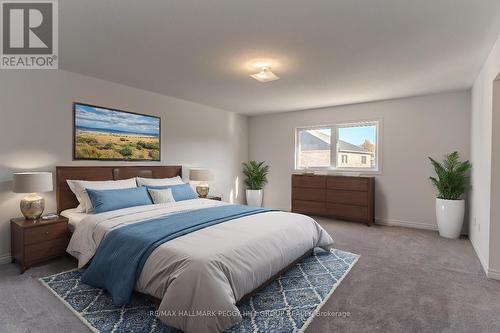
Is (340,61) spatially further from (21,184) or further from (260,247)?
(21,184)

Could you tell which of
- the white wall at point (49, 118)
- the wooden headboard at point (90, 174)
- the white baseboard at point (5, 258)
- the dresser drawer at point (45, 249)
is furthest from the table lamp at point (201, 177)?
the white baseboard at point (5, 258)

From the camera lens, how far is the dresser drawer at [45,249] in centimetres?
282

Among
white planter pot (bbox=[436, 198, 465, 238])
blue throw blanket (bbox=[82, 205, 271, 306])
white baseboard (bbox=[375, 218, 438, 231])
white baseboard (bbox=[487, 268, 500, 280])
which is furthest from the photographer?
white baseboard (bbox=[375, 218, 438, 231])

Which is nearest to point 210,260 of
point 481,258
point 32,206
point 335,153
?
point 32,206

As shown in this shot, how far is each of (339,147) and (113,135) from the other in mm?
4374

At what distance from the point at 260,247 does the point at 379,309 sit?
1.10m

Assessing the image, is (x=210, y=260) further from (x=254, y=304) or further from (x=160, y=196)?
(x=160, y=196)

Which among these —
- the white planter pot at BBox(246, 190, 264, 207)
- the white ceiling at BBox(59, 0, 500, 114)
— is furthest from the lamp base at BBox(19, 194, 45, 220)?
the white planter pot at BBox(246, 190, 264, 207)

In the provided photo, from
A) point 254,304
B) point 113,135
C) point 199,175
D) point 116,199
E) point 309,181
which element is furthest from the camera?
point 309,181

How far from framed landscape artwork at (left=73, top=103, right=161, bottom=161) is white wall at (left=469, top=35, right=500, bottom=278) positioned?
15.1ft

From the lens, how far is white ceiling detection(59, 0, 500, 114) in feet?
6.88

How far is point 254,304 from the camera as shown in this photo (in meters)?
2.22

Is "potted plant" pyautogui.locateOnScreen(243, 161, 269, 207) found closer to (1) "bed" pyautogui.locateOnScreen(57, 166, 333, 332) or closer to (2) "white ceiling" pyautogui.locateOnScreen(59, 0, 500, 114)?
(2) "white ceiling" pyautogui.locateOnScreen(59, 0, 500, 114)

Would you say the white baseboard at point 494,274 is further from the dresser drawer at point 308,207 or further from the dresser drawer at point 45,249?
the dresser drawer at point 45,249
